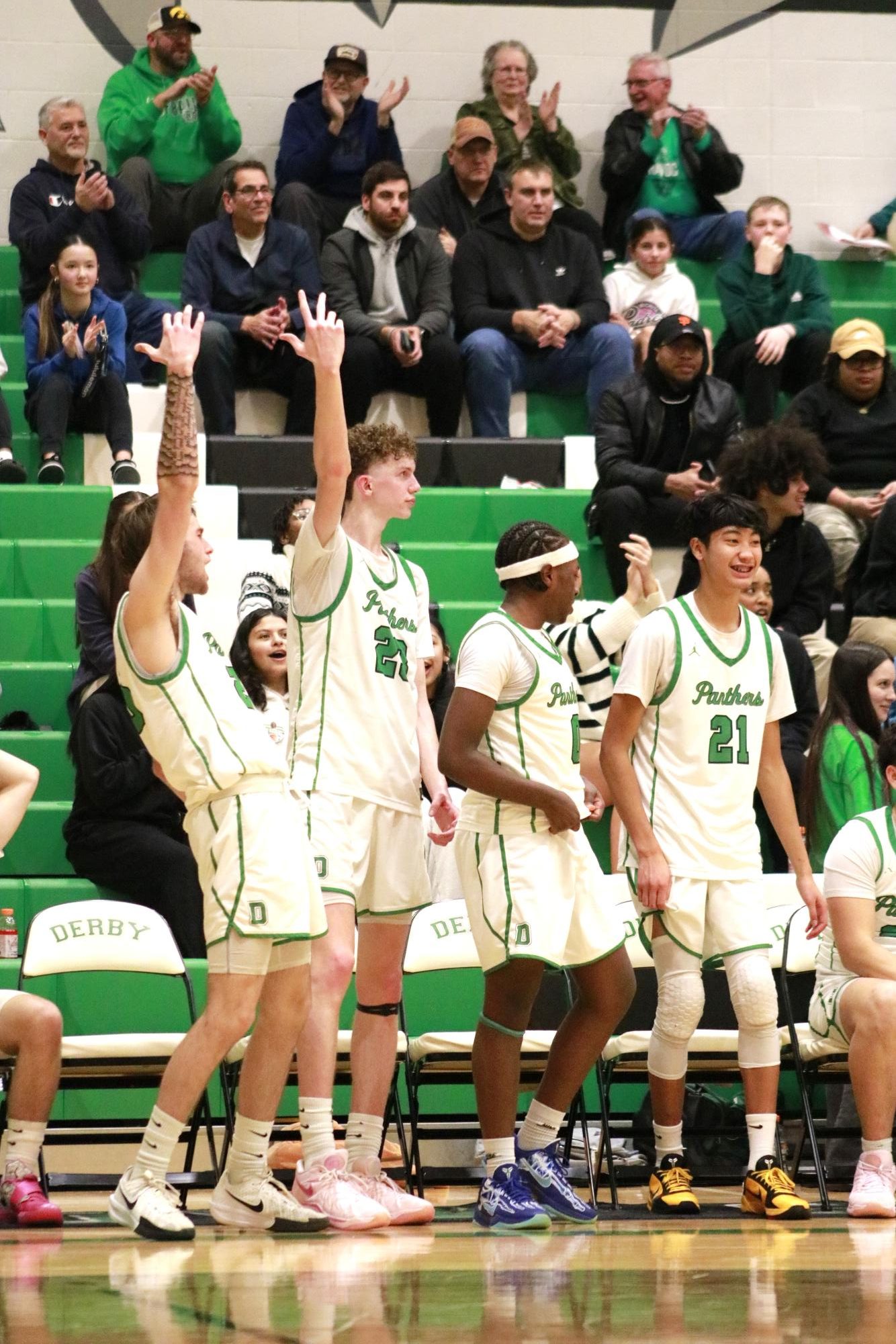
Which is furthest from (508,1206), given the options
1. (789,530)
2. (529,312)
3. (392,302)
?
(392,302)

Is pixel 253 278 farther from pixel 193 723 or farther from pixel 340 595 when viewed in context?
pixel 193 723

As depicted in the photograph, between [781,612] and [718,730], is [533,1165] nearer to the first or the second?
[718,730]

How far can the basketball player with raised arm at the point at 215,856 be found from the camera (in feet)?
14.1

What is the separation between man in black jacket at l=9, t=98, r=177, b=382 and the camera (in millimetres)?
9422

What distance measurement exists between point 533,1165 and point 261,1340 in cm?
192

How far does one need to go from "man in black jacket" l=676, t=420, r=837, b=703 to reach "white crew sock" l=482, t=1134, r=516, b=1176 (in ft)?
10.6

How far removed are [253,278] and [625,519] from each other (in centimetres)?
250

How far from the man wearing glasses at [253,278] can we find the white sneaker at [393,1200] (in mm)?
5116

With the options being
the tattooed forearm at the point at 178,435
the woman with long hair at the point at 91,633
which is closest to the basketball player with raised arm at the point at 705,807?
the tattooed forearm at the point at 178,435

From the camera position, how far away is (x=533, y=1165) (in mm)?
4934

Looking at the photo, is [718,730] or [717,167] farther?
[717,167]

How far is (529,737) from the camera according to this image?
500 cm

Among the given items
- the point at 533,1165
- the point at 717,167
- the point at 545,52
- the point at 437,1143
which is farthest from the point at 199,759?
the point at 545,52

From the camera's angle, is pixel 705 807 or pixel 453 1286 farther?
pixel 705 807
